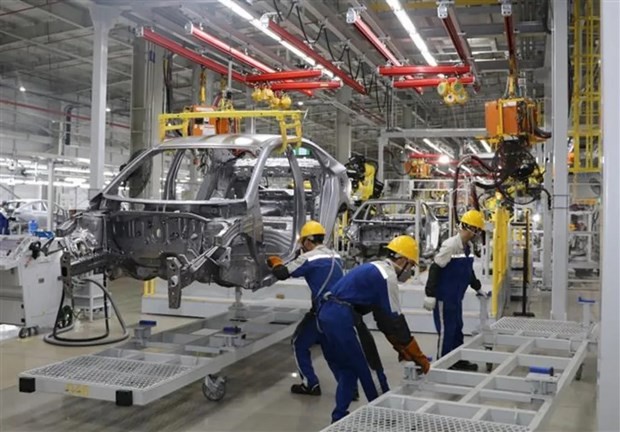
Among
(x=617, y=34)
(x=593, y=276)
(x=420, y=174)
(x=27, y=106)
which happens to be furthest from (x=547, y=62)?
(x=27, y=106)

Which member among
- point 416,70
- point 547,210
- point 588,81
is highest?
point 416,70

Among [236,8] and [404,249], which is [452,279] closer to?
[404,249]

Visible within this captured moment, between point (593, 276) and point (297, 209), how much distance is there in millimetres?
11783

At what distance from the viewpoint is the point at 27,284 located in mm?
7695

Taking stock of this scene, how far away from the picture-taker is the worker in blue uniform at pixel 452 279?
6.01 meters

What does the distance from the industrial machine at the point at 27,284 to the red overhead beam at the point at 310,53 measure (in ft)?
13.6

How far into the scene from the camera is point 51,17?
1351 centimetres

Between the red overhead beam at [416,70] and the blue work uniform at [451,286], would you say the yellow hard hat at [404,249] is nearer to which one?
the blue work uniform at [451,286]

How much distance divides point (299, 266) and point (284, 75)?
262 inches

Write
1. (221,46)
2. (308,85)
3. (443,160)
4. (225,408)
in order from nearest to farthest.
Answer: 1. (225,408)
2. (221,46)
3. (308,85)
4. (443,160)

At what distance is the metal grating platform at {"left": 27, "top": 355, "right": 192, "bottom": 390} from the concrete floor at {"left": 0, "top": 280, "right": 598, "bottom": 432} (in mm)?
367

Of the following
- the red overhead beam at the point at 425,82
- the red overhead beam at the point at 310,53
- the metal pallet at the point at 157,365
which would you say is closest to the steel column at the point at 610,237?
the metal pallet at the point at 157,365

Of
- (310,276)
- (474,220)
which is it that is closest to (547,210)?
(474,220)

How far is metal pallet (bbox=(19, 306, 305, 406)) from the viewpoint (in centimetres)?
450
